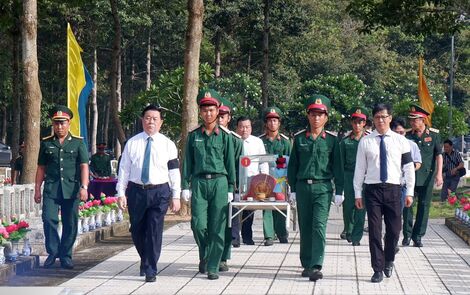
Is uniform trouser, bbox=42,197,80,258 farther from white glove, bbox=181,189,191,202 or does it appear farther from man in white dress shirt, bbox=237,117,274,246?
A: man in white dress shirt, bbox=237,117,274,246

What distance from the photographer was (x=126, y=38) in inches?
2623

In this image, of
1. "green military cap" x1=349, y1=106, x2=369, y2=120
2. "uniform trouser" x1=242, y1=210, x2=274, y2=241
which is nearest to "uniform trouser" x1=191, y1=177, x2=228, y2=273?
"uniform trouser" x1=242, y1=210, x2=274, y2=241

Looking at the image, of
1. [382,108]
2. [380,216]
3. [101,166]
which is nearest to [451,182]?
[101,166]

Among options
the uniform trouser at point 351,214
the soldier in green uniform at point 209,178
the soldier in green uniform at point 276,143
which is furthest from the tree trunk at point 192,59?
the soldier in green uniform at point 209,178

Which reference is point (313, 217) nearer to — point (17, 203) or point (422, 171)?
point (422, 171)

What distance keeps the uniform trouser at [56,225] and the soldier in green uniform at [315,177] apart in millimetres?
3019

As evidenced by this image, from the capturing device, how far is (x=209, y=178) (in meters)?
13.0

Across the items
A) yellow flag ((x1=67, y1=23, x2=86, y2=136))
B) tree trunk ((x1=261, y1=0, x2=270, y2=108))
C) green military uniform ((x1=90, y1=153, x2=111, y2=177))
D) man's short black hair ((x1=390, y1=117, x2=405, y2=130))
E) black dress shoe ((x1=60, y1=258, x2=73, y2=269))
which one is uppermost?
tree trunk ((x1=261, y1=0, x2=270, y2=108))

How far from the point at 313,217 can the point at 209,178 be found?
4.27 ft

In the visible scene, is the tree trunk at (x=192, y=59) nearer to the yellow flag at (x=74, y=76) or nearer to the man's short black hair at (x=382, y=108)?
the yellow flag at (x=74, y=76)

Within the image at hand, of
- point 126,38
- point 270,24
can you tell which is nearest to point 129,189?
point 270,24

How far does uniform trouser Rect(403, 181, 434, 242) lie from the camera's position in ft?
55.0

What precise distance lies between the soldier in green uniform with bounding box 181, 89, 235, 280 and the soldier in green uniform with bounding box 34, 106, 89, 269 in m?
1.64

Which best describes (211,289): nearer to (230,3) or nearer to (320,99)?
(320,99)
